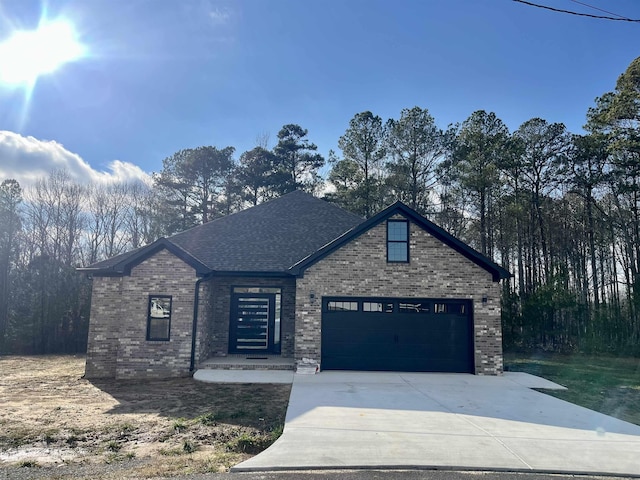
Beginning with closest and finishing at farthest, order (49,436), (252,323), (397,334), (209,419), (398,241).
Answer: (49,436) < (209,419) < (397,334) < (398,241) < (252,323)

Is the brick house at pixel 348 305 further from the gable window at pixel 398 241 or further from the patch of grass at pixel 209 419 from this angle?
the patch of grass at pixel 209 419

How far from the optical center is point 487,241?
2600 centimetres

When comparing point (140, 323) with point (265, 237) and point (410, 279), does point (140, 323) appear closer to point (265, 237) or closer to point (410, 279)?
point (265, 237)

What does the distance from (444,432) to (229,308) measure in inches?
364

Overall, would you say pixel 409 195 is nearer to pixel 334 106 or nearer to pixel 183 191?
pixel 334 106

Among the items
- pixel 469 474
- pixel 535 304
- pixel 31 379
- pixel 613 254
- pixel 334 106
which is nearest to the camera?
pixel 469 474

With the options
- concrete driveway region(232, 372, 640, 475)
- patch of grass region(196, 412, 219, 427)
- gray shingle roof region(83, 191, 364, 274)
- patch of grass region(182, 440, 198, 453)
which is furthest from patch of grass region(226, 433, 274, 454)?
gray shingle roof region(83, 191, 364, 274)

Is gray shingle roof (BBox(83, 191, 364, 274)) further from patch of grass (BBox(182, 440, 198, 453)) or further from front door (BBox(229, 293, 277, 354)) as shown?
patch of grass (BBox(182, 440, 198, 453))

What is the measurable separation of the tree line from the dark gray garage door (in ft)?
30.3

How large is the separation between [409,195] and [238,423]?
72.9ft

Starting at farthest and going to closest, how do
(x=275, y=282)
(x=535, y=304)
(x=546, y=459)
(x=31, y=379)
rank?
(x=535, y=304) < (x=275, y=282) < (x=31, y=379) < (x=546, y=459)

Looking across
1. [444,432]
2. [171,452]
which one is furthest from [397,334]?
[171,452]

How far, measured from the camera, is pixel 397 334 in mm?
12836

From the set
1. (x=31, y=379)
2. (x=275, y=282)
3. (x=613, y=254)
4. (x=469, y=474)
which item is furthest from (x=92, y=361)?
(x=613, y=254)
